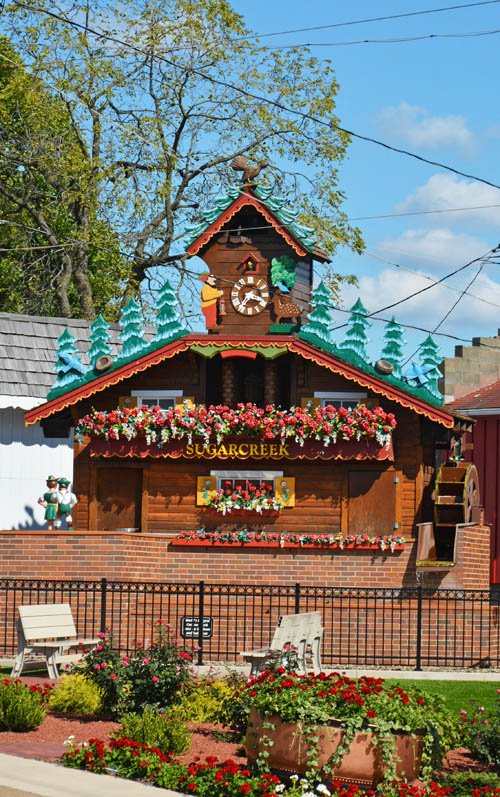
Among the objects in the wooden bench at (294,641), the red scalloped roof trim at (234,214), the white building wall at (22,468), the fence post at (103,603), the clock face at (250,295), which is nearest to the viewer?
the wooden bench at (294,641)

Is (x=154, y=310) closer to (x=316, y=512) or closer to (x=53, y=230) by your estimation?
(x=53, y=230)

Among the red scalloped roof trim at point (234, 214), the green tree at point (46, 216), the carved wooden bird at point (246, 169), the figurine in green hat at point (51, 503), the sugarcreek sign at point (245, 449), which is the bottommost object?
the figurine in green hat at point (51, 503)

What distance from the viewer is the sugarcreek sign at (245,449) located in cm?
2133

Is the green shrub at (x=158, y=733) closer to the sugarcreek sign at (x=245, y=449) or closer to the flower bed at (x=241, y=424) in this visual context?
the flower bed at (x=241, y=424)

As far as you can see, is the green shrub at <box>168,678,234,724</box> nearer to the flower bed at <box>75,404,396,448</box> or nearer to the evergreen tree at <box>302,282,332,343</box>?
the flower bed at <box>75,404,396,448</box>

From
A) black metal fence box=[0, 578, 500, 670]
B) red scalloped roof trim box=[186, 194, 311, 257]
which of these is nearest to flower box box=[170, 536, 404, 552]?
black metal fence box=[0, 578, 500, 670]

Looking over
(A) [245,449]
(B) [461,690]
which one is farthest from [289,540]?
(B) [461,690]

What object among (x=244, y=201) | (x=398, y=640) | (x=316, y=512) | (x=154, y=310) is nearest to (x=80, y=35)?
(x=154, y=310)

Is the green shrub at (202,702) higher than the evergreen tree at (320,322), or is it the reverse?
the evergreen tree at (320,322)

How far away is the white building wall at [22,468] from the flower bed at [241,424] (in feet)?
18.2

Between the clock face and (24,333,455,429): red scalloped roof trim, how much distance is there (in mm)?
833

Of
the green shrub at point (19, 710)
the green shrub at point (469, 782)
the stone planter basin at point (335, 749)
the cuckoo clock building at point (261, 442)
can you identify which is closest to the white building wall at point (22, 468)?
the cuckoo clock building at point (261, 442)

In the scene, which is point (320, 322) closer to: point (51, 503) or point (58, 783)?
point (51, 503)

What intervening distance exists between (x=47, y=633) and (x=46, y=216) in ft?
75.9
